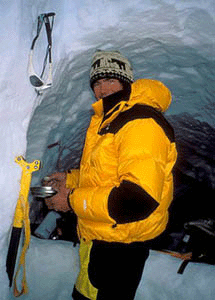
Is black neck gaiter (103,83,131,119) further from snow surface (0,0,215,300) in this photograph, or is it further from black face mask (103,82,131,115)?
snow surface (0,0,215,300)

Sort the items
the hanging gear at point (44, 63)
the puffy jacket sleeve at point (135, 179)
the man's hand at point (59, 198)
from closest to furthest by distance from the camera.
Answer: the puffy jacket sleeve at point (135, 179) < the hanging gear at point (44, 63) < the man's hand at point (59, 198)

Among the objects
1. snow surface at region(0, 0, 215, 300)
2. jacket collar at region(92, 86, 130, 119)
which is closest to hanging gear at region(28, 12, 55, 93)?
snow surface at region(0, 0, 215, 300)

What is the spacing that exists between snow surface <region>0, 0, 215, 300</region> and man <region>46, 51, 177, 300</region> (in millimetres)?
427

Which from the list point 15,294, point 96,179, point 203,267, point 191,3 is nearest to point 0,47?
point 96,179

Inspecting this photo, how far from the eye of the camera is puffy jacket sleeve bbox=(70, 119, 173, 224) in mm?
1352

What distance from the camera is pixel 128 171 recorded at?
139 cm

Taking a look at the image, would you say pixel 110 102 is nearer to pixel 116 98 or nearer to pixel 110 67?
pixel 116 98

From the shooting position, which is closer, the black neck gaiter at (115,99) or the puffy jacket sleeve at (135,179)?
the puffy jacket sleeve at (135,179)

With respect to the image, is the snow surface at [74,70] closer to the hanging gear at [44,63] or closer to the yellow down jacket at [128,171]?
the hanging gear at [44,63]

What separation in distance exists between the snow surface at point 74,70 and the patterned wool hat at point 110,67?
31 cm

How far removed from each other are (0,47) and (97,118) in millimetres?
805

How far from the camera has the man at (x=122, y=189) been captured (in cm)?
139

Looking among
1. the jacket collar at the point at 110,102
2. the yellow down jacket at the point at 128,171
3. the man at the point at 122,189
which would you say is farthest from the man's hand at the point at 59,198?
the jacket collar at the point at 110,102

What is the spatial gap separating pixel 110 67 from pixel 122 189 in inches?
43.4
